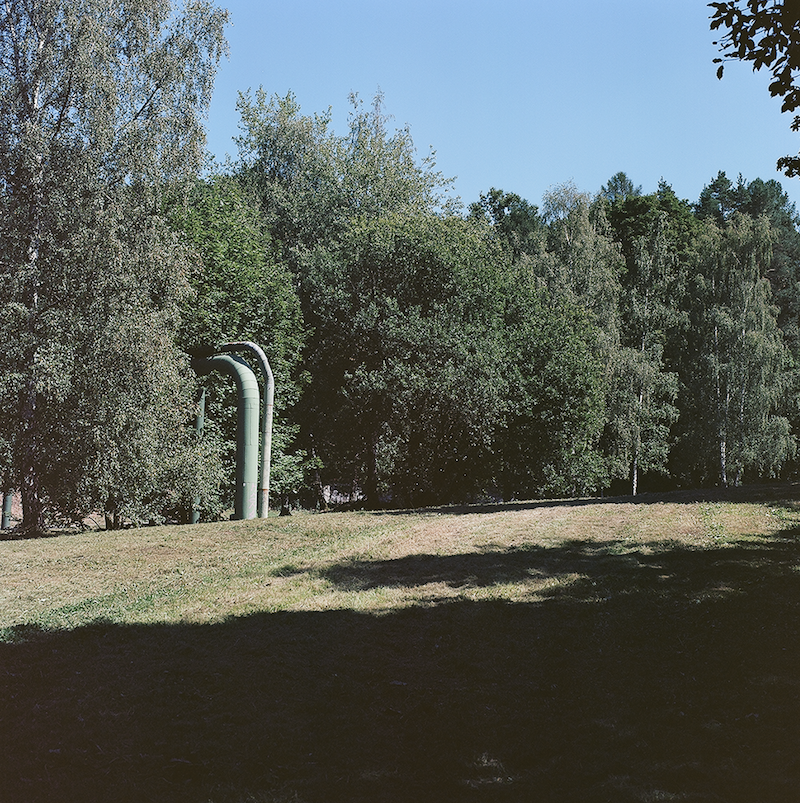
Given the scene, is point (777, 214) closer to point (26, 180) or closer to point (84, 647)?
point (26, 180)

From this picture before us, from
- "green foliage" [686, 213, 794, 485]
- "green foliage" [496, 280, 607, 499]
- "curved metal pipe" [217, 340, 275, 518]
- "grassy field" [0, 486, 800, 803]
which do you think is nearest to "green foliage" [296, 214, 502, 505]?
"green foliage" [496, 280, 607, 499]

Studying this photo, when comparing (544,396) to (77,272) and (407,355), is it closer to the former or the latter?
(407,355)

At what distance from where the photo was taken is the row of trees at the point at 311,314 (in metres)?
16.8

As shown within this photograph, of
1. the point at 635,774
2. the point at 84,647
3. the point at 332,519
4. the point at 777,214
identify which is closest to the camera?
the point at 635,774

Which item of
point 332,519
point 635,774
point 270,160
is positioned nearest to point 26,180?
point 332,519

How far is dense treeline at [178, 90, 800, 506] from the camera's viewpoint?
952 inches

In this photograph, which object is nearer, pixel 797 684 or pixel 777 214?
pixel 797 684

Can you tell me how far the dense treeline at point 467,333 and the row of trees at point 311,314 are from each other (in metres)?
0.11

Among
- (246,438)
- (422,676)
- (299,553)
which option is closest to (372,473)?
(246,438)

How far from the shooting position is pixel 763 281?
1502 inches

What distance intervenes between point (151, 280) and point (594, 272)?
2318cm

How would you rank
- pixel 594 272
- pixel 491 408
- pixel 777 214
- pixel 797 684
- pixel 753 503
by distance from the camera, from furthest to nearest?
pixel 777 214 < pixel 594 272 < pixel 491 408 < pixel 753 503 < pixel 797 684

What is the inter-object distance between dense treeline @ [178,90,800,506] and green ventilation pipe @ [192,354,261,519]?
3.86m

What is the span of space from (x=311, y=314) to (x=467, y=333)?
23.5ft
